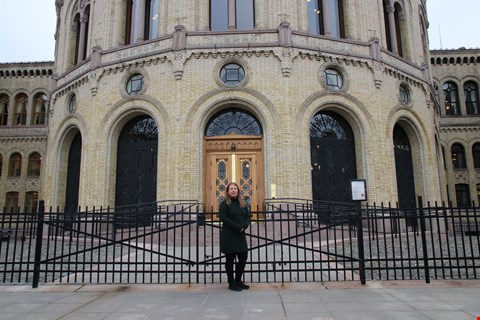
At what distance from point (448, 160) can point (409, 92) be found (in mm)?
12402

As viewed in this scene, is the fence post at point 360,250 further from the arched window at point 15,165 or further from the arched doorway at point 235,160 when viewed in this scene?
the arched window at point 15,165

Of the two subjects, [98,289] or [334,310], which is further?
[98,289]

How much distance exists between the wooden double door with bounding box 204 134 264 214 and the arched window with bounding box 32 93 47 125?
21.0 meters

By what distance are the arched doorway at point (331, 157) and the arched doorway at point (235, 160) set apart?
2666mm

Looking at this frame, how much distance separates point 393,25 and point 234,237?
735 inches

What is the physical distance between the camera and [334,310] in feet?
15.1

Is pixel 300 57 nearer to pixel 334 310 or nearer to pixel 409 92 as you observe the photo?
pixel 409 92

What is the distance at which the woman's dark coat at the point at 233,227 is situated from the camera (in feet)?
19.1

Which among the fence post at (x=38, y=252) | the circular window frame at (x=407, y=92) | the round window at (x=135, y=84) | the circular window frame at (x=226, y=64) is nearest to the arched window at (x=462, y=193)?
the circular window frame at (x=407, y=92)

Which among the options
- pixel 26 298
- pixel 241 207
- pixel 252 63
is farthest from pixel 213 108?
pixel 26 298

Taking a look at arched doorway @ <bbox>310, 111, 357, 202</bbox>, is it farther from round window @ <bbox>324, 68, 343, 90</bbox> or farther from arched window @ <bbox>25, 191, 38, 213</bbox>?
arched window @ <bbox>25, 191, 38, 213</bbox>

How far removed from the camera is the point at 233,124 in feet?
52.6

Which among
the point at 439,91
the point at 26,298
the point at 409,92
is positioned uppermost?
the point at 439,91

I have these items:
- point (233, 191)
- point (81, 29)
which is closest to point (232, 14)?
point (81, 29)
